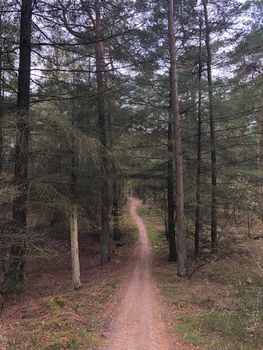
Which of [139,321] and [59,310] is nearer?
[139,321]

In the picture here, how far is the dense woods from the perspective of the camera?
1112 centimetres

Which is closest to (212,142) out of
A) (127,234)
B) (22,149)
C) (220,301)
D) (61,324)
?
(220,301)

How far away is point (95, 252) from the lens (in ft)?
74.4

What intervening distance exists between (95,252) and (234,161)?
9.73m

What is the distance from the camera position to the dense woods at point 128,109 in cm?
1112

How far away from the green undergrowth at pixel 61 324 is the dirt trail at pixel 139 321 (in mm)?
453

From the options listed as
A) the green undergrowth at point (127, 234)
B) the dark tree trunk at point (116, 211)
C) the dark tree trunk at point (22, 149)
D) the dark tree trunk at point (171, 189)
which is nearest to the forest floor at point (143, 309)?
the dark tree trunk at point (22, 149)

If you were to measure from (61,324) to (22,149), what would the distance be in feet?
14.6

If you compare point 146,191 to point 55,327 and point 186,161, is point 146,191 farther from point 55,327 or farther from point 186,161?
point 55,327

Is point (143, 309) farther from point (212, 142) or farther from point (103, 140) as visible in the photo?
point (212, 142)

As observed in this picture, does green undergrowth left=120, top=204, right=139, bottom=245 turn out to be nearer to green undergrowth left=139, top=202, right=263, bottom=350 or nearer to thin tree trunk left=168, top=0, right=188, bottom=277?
green undergrowth left=139, top=202, right=263, bottom=350

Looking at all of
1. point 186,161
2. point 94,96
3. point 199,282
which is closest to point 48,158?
point 94,96

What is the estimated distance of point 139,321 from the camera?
30.4 ft

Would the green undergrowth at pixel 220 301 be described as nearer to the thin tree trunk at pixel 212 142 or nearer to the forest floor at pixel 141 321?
the forest floor at pixel 141 321
